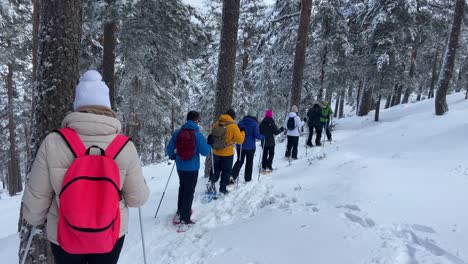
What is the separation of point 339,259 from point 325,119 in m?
9.96

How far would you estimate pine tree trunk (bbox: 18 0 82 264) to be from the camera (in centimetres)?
421

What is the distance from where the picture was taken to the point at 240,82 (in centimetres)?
2247

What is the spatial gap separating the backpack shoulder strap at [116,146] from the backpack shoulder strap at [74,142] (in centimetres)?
20

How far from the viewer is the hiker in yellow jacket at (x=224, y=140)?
7.51m

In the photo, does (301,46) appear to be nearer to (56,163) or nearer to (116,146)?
(116,146)

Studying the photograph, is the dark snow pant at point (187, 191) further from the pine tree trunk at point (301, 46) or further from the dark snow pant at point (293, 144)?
the pine tree trunk at point (301, 46)

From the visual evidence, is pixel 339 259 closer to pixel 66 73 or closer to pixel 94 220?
pixel 94 220

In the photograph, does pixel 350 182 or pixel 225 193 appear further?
pixel 225 193

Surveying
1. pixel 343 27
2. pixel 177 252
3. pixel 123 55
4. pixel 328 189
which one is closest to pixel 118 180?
pixel 177 252

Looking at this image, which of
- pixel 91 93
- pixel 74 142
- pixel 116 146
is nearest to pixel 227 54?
pixel 91 93

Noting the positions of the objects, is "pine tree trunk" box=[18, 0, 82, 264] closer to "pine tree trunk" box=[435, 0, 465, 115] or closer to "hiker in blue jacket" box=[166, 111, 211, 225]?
"hiker in blue jacket" box=[166, 111, 211, 225]

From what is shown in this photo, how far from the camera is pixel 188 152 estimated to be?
6125 millimetres

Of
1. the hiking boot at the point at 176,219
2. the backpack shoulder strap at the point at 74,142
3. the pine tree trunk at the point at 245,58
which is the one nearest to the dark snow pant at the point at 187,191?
the hiking boot at the point at 176,219

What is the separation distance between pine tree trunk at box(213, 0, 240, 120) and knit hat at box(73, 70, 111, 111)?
6.21 meters
